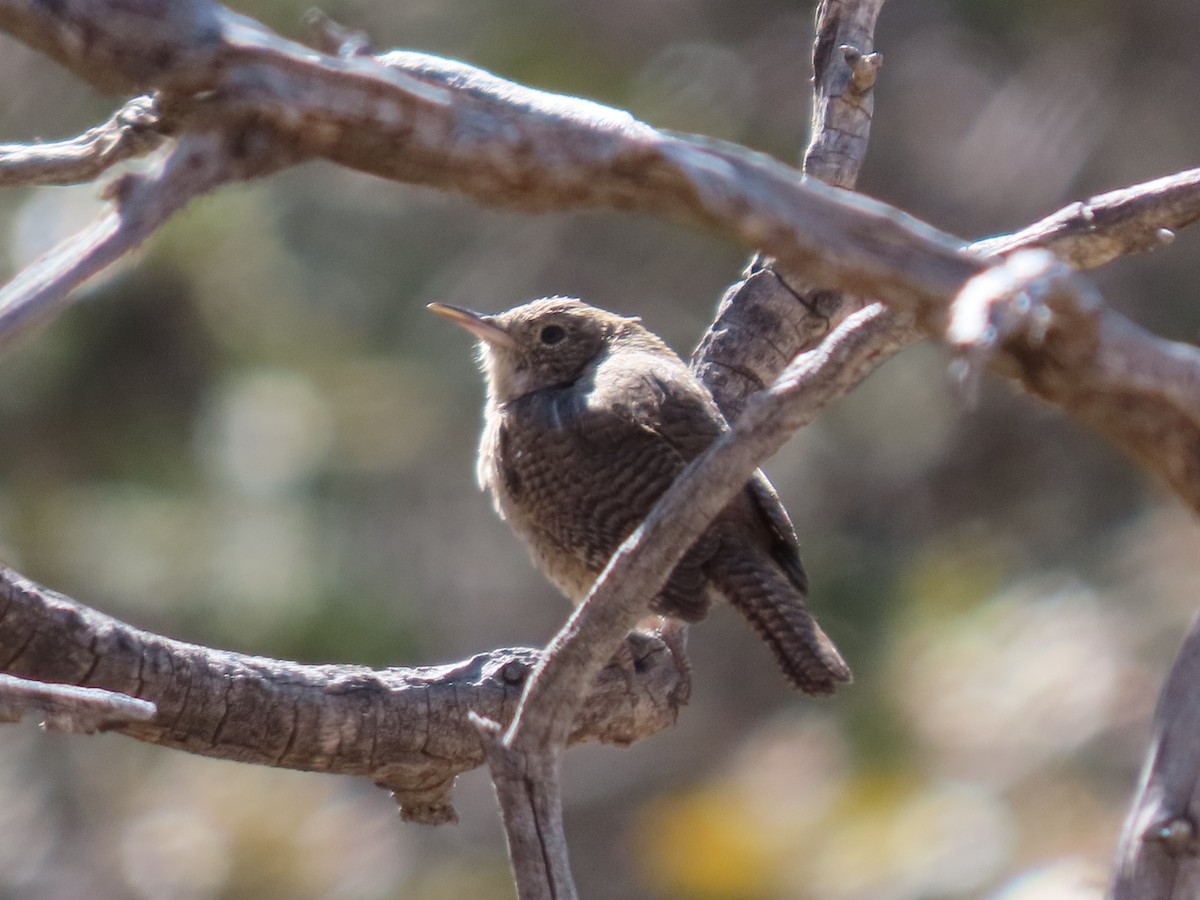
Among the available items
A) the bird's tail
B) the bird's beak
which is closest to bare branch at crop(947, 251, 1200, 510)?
the bird's tail

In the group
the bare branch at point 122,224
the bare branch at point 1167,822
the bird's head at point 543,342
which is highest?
the bird's head at point 543,342

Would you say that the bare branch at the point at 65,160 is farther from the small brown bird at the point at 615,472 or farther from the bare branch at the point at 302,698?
the small brown bird at the point at 615,472

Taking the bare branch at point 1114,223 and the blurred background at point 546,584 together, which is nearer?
the bare branch at point 1114,223

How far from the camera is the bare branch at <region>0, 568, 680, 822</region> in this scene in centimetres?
275

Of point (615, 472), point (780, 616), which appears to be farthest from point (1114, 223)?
point (615, 472)

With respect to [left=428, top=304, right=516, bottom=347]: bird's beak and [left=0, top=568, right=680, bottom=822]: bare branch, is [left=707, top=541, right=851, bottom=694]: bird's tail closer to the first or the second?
[left=0, top=568, right=680, bottom=822]: bare branch

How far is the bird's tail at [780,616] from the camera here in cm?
356

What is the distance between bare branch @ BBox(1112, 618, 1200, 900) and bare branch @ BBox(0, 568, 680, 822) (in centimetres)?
117

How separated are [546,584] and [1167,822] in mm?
7441

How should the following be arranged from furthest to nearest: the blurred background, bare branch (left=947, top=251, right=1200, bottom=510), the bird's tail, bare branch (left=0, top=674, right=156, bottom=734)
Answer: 1. the blurred background
2. the bird's tail
3. bare branch (left=0, top=674, right=156, bottom=734)
4. bare branch (left=947, top=251, right=1200, bottom=510)

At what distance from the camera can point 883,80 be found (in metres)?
8.67

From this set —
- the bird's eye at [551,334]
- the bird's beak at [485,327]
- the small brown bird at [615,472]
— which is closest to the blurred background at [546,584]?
the small brown bird at [615,472]

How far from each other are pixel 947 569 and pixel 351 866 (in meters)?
2.84

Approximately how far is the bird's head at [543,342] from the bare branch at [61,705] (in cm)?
273
